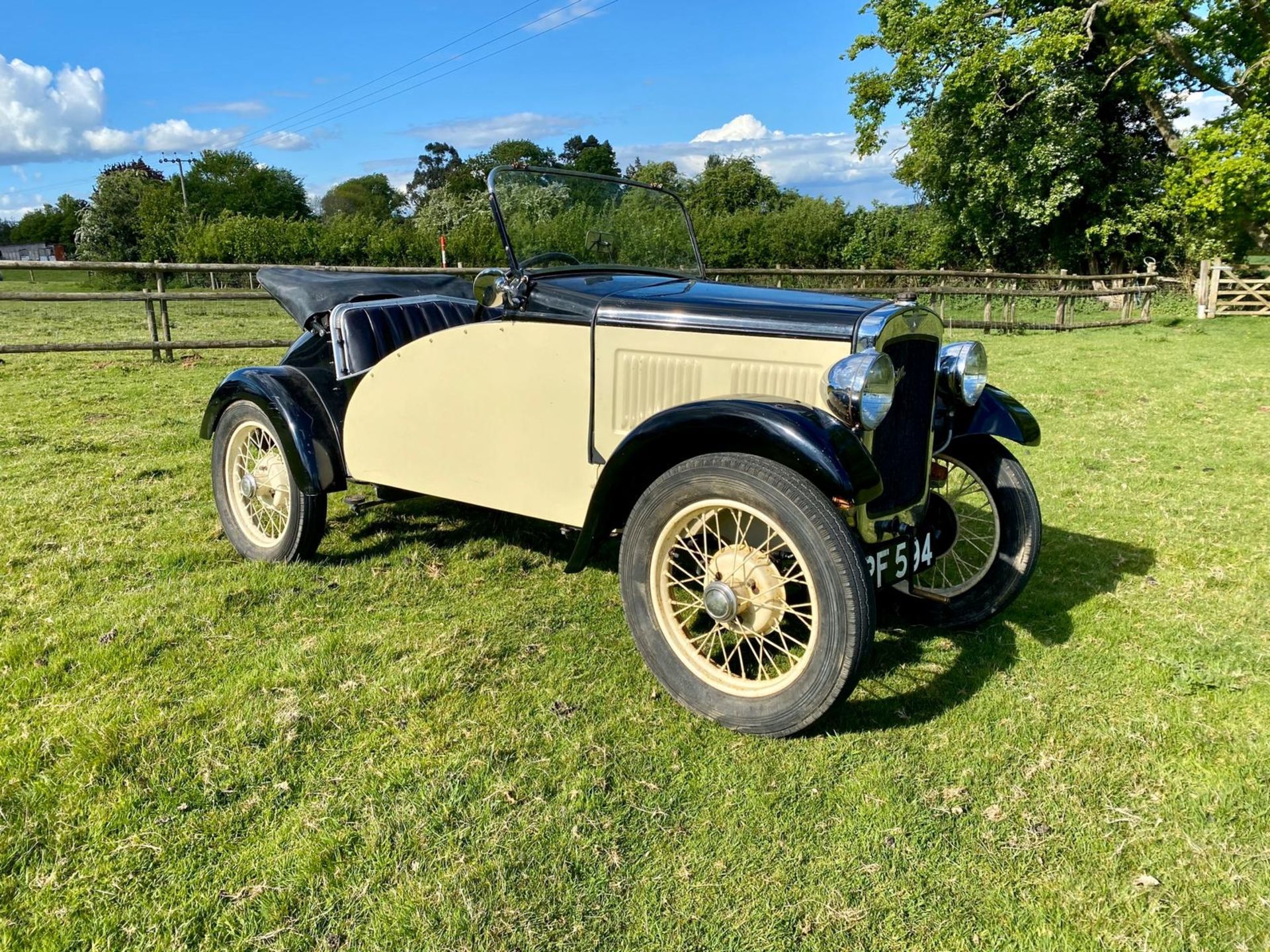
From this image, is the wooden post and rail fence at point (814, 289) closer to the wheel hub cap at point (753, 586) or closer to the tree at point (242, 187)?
the wheel hub cap at point (753, 586)

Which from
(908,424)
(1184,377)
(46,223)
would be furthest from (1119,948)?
(46,223)

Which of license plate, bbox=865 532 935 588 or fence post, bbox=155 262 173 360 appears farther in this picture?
fence post, bbox=155 262 173 360

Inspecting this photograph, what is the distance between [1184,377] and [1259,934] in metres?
10.3

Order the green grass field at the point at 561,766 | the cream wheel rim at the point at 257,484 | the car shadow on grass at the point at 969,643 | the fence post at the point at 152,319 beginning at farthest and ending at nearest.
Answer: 1. the fence post at the point at 152,319
2. the cream wheel rim at the point at 257,484
3. the car shadow on grass at the point at 969,643
4. the green grass field at the point at 561,766

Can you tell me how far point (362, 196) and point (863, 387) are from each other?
92.9 metres

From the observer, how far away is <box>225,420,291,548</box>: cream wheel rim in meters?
4.27

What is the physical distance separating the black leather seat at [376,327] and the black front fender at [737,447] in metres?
1.34

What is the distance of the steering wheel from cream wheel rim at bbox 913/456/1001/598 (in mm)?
1916

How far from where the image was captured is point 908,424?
3127mm

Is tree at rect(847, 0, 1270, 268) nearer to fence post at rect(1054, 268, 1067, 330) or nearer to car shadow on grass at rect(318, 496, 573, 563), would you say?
fence post at rect(1054, 268, 1067, 330)

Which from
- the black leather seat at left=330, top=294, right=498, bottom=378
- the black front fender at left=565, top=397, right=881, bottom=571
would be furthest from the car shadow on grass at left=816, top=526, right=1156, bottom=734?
the black leather seat at left=330, top=294, right=498, bottom=378

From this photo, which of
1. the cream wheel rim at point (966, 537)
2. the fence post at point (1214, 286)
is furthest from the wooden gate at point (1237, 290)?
the cream wheel rim at point (966, 537)

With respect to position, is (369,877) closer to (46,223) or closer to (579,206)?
(579,206)

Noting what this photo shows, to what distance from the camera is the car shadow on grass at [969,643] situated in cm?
295
